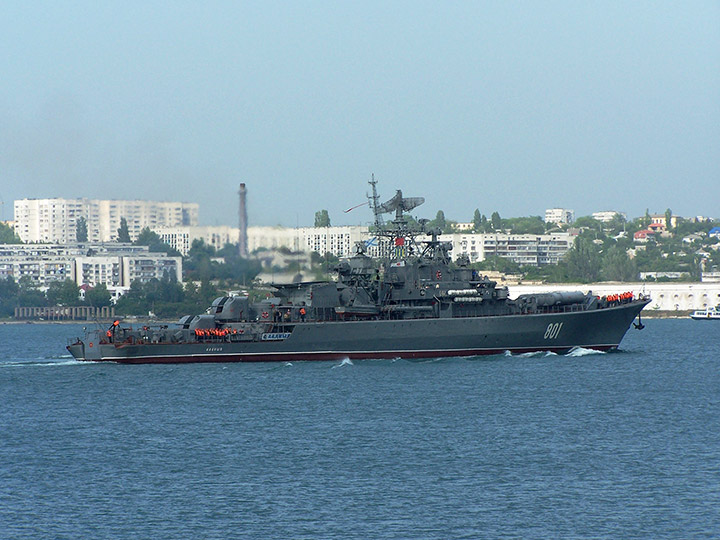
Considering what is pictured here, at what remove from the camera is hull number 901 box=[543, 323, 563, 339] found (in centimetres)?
6550

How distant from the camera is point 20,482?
34.0 meters

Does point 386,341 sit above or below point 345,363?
above

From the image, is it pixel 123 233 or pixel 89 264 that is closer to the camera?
pixel 123 233

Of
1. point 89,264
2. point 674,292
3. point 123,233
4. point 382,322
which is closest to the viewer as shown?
point 382,322

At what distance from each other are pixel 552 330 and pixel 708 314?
307ft

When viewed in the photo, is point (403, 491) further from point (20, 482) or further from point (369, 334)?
point (369, 334)

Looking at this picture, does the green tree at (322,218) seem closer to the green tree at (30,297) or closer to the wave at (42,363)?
the green tree at (30,297)

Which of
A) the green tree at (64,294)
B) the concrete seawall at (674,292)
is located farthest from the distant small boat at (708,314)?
the green tree at (64,294)

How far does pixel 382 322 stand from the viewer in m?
64.3

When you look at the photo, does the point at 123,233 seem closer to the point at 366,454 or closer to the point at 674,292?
the point at 674,292

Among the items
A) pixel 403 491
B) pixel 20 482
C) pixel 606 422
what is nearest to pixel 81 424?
pixel 20 482

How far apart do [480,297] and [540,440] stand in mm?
25785

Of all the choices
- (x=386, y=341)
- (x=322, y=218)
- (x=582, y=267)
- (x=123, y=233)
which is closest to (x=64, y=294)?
(x=123, y=233)

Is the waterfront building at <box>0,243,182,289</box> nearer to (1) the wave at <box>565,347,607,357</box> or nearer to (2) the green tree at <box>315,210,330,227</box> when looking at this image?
(2) the green tree at <box>315,210,330,227</box>
